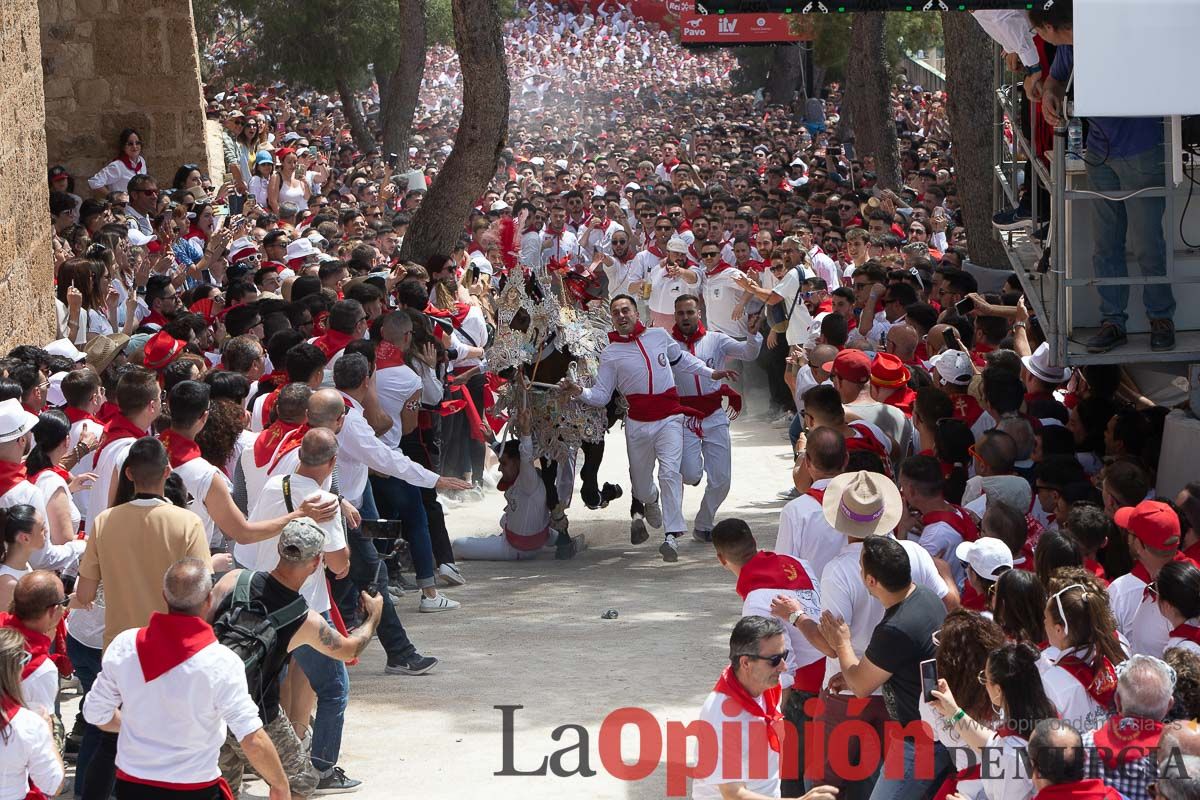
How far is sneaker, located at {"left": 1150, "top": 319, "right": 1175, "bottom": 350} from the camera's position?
708cm

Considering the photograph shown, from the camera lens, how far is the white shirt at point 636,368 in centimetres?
1012

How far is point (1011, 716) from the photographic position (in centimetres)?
452

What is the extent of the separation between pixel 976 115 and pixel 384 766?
30.6 ft

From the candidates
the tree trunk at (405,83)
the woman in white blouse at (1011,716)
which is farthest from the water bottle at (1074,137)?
the tree trunk at (405,83)

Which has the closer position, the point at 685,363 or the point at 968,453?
the point at 968,453

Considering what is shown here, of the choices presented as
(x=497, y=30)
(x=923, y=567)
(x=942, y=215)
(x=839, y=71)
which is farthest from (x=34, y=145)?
(x=839, y=71)

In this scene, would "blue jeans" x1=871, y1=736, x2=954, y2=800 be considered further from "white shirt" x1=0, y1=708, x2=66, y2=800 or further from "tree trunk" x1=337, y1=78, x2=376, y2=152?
"tree trunk" x1=337, y1=78, x2=376, y2=152

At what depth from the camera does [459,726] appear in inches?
285

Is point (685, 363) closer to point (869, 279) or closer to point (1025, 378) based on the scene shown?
point (869, 279)

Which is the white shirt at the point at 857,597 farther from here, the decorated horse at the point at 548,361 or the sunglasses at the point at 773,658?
the decorated horse at the point at 548,361

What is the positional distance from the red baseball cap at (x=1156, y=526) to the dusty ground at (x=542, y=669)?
213 cm

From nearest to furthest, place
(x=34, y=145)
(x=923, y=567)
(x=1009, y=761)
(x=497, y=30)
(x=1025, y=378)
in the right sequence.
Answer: (x=1009, y=761) < (x=923, y=567) < (x=1025, y=378) < (x=34, y=145) < (x=497, y=30)

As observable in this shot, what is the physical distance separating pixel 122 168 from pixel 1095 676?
13677 mm

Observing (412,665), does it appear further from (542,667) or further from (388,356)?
(388,356)
